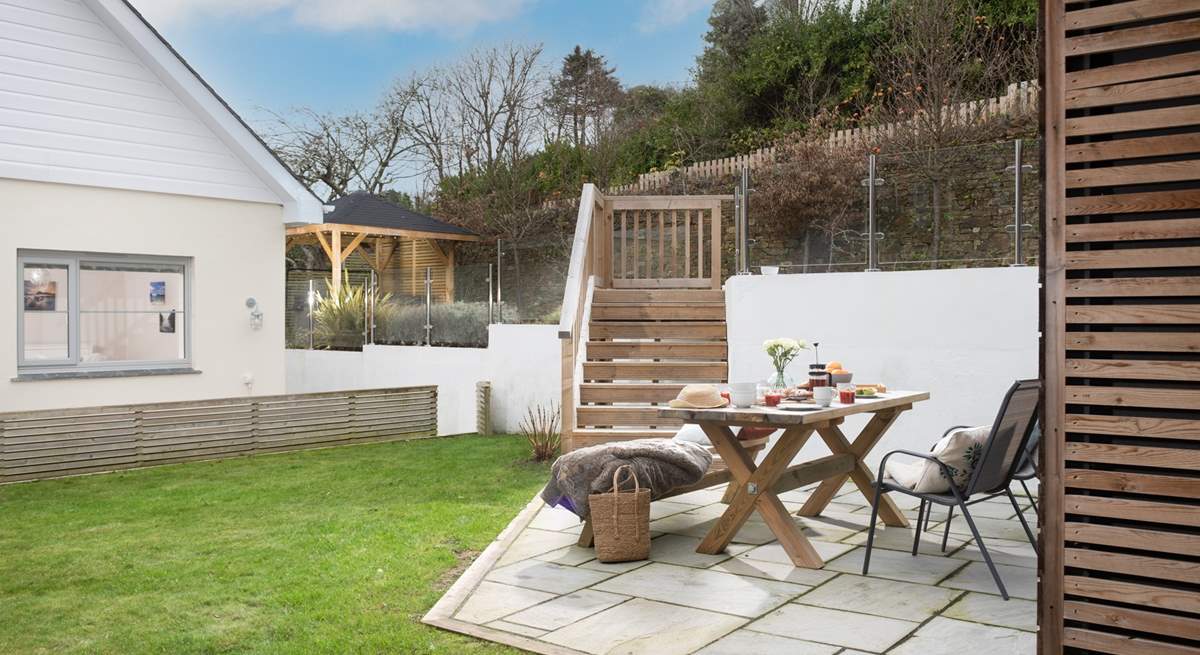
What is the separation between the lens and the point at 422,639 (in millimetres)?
3801

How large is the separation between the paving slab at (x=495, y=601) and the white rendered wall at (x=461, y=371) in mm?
6320

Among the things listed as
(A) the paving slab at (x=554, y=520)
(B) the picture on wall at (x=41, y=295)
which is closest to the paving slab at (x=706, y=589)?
(A) the paving slab at (x=554, y=520)

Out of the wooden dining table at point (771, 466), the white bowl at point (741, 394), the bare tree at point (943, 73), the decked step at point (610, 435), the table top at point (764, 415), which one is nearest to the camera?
the table top at point (764, 415)

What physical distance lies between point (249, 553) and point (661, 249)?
246 inches

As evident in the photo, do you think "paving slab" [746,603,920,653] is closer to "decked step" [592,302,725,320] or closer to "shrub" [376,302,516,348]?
"decked step" [592,302,725,320]

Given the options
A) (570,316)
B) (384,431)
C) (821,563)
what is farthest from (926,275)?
(384,431)

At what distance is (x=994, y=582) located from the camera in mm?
4500

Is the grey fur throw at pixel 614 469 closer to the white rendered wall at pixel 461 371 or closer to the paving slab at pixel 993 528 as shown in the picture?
the paving slab at pixel 993 528

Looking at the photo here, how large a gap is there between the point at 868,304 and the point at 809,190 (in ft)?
4.55

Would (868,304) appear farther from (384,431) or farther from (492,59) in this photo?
(492,59)

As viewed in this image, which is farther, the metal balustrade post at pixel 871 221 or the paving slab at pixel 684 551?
the metal balustrade post at pixel 871 221

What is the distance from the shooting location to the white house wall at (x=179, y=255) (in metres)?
8.91

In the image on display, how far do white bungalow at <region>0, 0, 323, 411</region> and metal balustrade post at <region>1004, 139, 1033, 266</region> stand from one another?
7.37 meters

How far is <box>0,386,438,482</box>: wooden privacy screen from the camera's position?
8023 mm
